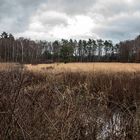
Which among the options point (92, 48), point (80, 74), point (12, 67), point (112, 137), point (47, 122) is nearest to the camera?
point (12, 67)

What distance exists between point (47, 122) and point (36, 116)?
0.14m

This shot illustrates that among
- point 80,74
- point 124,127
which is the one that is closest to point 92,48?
point 80,74

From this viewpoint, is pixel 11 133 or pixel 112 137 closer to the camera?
pixel 11 133

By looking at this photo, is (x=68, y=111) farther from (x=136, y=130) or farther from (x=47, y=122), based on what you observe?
(x=136, y=130)

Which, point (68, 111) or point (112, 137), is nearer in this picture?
point (68, 111)

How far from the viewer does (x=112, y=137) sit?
4430 mm

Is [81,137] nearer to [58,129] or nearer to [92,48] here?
[58,129]

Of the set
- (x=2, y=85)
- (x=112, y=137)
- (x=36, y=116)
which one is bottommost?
(x=112, y=137)

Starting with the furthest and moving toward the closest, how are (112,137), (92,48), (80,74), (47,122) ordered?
1. (92,48)
2. (80,74)
3. (112,137)
4. (47,122)

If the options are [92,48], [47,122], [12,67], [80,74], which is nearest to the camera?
[12,67]

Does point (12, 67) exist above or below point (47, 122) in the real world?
above

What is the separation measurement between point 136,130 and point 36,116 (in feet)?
4.17

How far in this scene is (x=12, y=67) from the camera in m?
3.75

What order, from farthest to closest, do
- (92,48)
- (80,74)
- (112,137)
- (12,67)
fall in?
(92,48) < (80,74) < (112,137) < (12,67)
